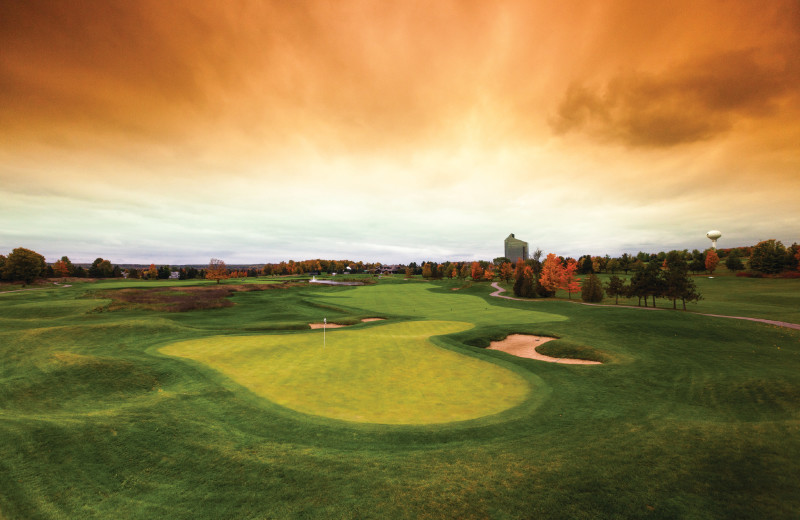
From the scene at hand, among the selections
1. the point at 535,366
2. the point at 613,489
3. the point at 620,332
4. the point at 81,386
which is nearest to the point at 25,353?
the point at 81,386

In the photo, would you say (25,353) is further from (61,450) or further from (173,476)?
(173,476)

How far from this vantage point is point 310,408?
11641mm

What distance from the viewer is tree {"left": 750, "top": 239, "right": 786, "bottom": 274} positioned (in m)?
74.9

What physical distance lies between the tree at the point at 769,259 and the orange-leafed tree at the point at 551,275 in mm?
61539

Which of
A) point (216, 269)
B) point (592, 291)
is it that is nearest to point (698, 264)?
point (592, 291)

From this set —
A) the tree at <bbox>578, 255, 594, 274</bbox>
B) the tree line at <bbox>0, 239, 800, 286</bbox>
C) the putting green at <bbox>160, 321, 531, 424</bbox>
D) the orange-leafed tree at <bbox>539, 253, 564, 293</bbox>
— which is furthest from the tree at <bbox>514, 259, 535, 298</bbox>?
the tree at <bbox>578, 255, 594, 274</bbox>

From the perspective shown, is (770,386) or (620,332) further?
(620,332)

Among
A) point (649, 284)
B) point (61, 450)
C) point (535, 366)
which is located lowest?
point (535, 366)

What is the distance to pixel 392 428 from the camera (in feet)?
32.6

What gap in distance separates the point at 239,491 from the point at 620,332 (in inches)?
1171

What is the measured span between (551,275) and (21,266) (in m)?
118

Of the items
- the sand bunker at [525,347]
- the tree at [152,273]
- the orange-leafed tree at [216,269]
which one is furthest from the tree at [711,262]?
the tree at [152,273]

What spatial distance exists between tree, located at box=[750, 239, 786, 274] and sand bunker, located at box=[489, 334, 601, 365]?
94240mm

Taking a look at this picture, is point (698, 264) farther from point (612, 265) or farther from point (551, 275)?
point (551, 275)
